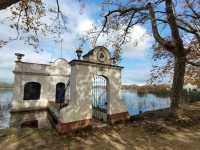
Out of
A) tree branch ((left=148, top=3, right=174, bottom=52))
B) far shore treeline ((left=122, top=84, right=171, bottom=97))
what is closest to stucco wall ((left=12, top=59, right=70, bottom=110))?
far shore treeline ((left=122, top=84, right=171, bottom=97))

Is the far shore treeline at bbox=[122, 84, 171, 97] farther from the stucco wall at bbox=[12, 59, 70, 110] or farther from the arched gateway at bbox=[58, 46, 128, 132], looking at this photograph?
the stucco wall at bbox=[12, 59, 70, 110]

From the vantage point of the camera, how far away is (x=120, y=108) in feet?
31.5

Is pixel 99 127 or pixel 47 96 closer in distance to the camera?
pixel 99 127

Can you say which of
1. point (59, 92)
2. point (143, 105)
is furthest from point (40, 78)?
point (143, 105)

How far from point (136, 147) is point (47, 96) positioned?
15.6 metres

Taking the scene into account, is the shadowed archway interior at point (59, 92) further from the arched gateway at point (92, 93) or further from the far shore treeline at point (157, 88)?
the arched gateway at point (92, 93)

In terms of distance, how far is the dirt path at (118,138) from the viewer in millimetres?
5828

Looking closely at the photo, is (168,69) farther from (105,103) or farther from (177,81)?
(105,103)

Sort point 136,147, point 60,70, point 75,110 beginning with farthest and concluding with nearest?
point 60,70 → point 75,110 → point 136,147

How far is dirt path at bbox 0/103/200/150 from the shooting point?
583 cm

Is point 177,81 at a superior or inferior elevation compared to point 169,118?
superior

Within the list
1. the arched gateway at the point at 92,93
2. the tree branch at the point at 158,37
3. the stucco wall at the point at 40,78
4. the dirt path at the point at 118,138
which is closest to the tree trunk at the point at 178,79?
the tree branch at the point at 158,37

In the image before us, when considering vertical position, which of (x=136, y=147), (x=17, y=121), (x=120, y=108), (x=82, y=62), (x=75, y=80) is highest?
(x=82, y=62)

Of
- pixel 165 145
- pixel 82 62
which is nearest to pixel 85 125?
pixel 82 62
